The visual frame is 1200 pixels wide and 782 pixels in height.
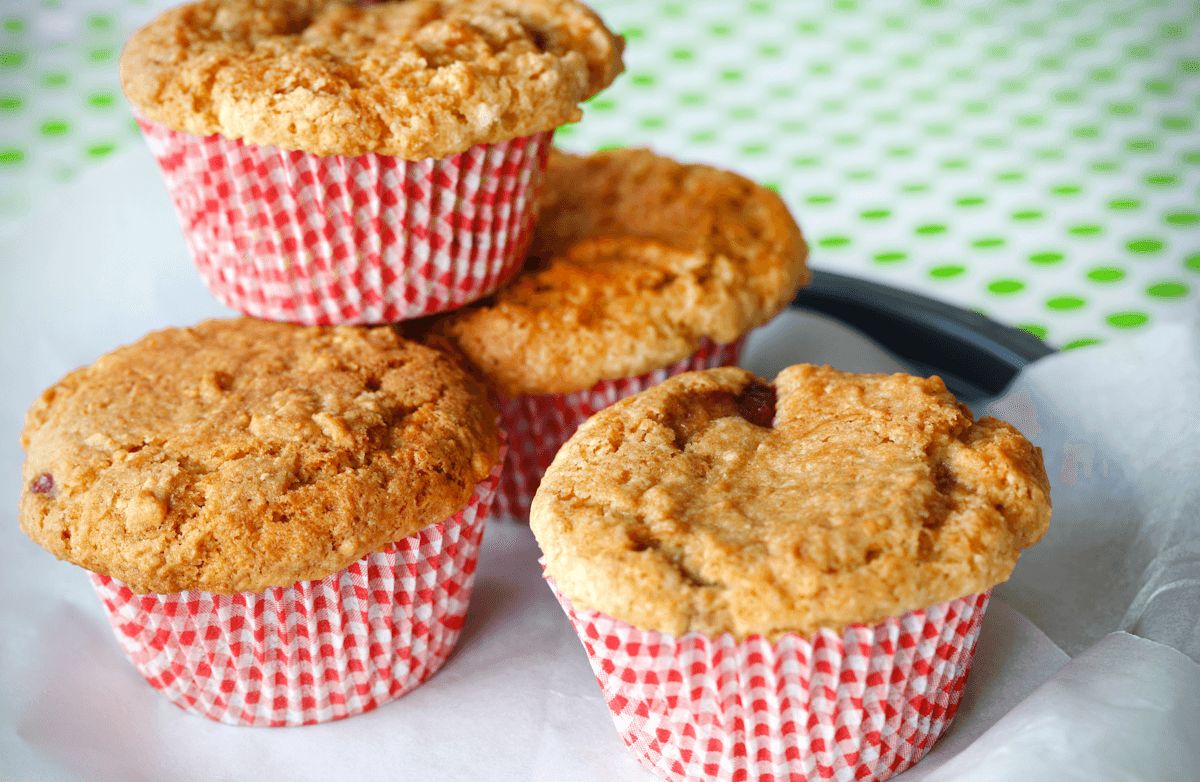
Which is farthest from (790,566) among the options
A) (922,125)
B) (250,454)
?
(922,125)

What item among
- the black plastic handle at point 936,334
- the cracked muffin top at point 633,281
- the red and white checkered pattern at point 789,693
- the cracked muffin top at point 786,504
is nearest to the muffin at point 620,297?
the cracked muffin top at point 633,281

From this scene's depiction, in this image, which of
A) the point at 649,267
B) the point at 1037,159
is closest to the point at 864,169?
the point at 1037,159

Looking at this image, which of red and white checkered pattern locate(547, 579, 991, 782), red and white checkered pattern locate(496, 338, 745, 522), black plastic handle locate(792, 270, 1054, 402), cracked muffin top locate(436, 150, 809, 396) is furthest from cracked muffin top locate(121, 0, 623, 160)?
black plastic handle locate(792, 270, 1054, 402)

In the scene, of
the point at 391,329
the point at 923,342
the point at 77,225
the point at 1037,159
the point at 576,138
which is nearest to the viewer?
the point at 391,329

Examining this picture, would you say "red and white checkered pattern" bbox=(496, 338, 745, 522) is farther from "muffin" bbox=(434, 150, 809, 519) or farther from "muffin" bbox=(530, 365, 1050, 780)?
"muffin" bbox=(530, 365, 1050, 780)

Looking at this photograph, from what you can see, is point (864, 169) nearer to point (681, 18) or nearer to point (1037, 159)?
point (1037, 159)

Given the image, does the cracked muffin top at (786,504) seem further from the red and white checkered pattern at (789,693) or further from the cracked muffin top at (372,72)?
the cracked muffin top at (372,72)
